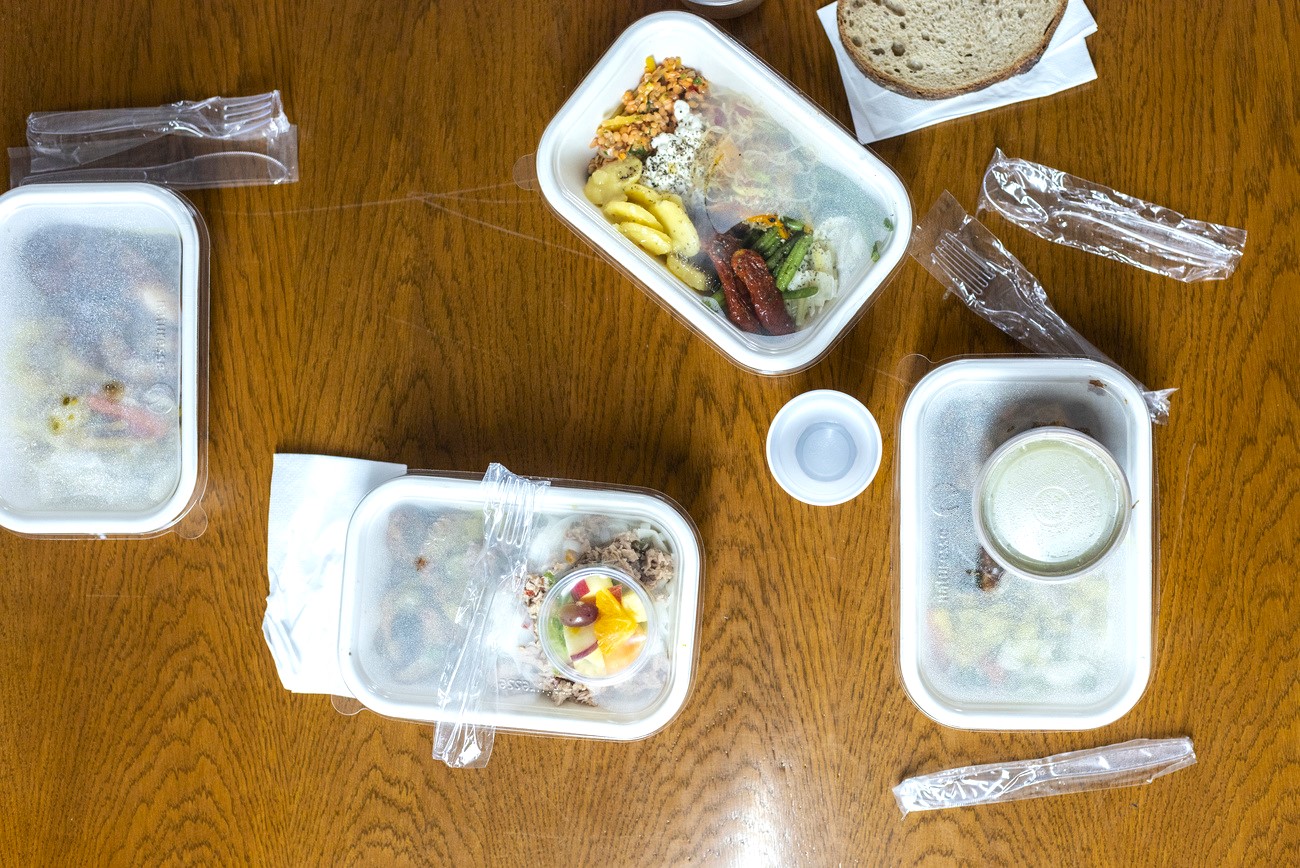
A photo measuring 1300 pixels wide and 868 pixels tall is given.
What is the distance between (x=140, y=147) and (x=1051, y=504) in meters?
1.10

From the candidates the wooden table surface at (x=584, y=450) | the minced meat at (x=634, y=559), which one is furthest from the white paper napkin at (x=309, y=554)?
the minced meat at (x=634, y=559)

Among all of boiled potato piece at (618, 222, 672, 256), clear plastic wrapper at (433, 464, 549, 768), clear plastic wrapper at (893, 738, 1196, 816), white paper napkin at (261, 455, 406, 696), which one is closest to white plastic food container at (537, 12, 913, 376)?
boiled potato piece at (618, 222, 672, 256)

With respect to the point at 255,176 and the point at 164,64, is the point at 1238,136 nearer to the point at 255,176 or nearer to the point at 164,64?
the point at 255,176

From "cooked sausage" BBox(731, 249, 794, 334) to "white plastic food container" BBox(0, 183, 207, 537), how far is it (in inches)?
24.5

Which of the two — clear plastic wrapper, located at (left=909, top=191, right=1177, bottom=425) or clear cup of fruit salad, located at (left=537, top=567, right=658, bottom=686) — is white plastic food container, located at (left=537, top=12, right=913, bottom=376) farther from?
clear cup of fruit salad, located at (left=537, top=567, right=658, bottom=686)

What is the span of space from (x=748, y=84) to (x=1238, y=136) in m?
0.56

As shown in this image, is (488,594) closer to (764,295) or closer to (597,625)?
(597,625)

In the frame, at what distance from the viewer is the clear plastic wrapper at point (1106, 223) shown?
945 mm

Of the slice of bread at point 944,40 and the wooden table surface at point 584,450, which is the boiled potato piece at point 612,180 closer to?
the wooden table surface at point 584,450

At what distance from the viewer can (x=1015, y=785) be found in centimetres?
96

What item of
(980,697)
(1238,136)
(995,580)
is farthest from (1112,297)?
(980,697)

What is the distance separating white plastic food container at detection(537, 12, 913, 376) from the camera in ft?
2.85

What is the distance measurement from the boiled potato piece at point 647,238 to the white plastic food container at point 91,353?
495 mm

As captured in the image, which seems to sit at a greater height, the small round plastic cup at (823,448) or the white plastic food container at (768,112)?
the white plastic food container at (768,112)
